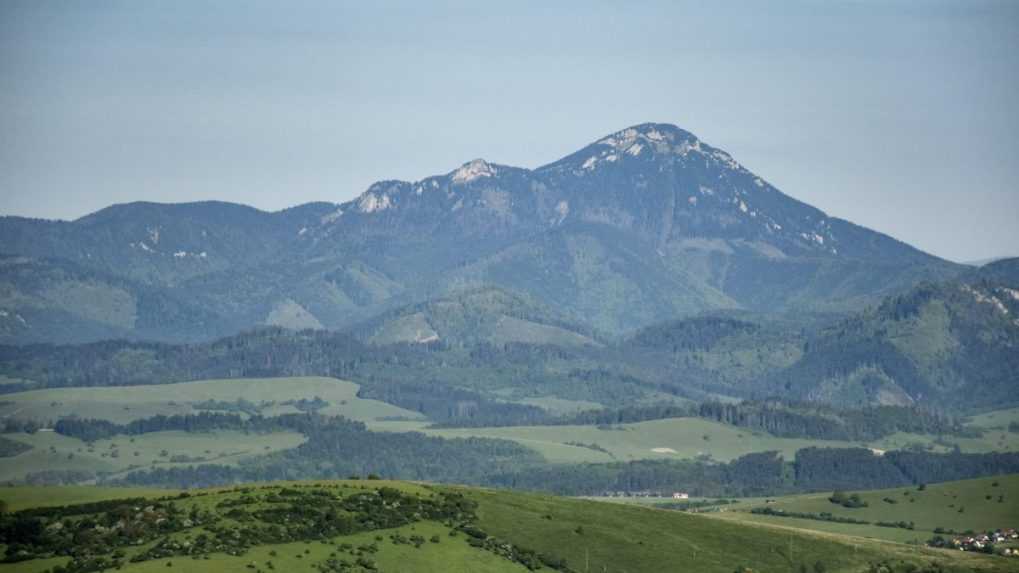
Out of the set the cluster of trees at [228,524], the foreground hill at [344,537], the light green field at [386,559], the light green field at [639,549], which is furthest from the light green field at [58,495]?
the light green field at [639,549]

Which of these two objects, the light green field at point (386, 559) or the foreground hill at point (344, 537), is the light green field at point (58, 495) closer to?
the foreground hill at point (344, 537)

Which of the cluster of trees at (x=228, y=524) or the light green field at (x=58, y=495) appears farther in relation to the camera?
the light green field at (x=58, y=495)

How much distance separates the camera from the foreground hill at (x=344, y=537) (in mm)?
156000

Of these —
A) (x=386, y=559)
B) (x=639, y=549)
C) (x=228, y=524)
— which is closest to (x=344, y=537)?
(x=386, y=559)

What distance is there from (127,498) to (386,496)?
2467 cm

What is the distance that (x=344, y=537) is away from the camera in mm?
169875

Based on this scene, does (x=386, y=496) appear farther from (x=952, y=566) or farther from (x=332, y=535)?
(x=952, y=566)

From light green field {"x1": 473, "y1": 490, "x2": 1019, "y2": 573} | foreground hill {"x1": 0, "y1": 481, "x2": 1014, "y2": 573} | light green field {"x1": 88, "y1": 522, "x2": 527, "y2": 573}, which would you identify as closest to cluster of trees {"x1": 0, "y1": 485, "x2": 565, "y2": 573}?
foreground hill {"x1": 0, "y1": 481, "x2": 1014, "y2": 573}

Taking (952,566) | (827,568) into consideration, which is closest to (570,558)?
(827,568)

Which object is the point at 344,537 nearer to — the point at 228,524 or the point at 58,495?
the point at 228,524

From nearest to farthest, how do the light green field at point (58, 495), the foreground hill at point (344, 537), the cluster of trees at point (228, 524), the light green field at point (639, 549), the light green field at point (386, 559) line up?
1. the light green field at point (386, 559)
2. the cluster of trees at point (228, 524)
3. the foreground hill at point (344, 537)
4. the light green field at point (58, 495)
5. the light green field at point (639, 549)

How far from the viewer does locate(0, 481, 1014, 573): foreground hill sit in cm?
15600

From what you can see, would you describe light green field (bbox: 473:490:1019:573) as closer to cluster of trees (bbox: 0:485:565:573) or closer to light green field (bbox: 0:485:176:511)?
cluster of trees (bbox: 0:485:565:573)

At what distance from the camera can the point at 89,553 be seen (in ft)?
501
